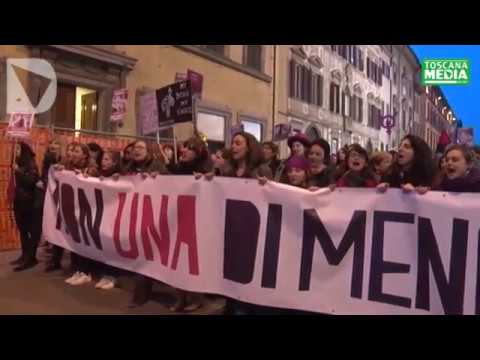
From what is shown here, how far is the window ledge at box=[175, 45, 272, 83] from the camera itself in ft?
57.2

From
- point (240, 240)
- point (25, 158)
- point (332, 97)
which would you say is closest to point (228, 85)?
point (25, 158)

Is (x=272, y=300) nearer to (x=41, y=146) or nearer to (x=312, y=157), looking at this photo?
(x=312, y=157)

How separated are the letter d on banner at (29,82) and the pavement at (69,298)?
5597 mm

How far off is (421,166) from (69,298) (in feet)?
12.6

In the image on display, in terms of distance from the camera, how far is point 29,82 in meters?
12.3

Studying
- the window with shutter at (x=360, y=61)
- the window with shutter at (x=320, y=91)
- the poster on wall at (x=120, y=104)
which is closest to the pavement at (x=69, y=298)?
the poster on wall at (x=120, y=104)

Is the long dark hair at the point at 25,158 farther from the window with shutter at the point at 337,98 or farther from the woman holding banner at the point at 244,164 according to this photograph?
the window with shutter at the point at 337,98

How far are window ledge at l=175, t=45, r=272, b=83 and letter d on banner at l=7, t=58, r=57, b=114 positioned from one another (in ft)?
16.2

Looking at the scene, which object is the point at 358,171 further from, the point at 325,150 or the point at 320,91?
the point at 320,91

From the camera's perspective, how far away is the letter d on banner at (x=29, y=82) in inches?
460

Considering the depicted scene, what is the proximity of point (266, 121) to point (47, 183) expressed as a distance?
53.0ft

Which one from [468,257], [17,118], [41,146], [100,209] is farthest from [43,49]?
[468,257]

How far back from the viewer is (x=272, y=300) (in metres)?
4.45

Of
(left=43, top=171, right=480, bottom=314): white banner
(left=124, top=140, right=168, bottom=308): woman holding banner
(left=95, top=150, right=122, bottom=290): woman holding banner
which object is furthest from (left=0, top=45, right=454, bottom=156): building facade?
(left=43, top=171, right=480, bottom=314): white banner
